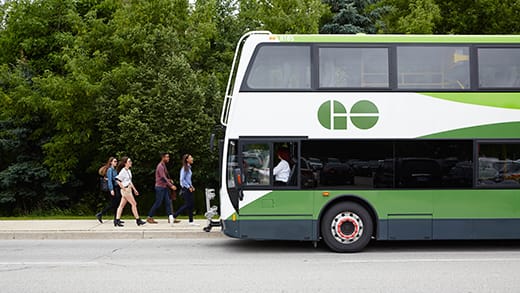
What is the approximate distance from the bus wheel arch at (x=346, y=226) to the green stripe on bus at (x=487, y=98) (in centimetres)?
260

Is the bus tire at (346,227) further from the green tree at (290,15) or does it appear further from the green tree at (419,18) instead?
the green tree at (419,18)

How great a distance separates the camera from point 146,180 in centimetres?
2445

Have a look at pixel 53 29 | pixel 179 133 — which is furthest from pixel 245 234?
pixel 53 29

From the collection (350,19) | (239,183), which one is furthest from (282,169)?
(350,19)

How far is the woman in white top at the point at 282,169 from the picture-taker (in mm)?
11188

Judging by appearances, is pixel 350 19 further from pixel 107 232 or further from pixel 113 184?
pixel 107 232

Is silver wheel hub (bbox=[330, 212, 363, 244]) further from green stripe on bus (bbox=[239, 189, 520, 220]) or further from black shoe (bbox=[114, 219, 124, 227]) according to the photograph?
black shoe (bbox=[114, 219, 124, 227])

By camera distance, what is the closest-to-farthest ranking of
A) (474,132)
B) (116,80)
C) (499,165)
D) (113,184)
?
(474,132)
(499,165)
(113,184)
(116,80)

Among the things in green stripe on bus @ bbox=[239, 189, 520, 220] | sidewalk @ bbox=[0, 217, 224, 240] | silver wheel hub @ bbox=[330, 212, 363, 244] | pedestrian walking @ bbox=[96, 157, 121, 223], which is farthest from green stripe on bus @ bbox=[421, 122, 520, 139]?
pedestrian walking @ bbox=[96, 157, 121, 223]

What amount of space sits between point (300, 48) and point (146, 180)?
579 inches

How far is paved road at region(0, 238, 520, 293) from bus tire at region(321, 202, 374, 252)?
241 mm

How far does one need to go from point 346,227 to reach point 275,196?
148 cm

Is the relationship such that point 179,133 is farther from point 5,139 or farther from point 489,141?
point 489,141

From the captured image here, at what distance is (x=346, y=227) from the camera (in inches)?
440
